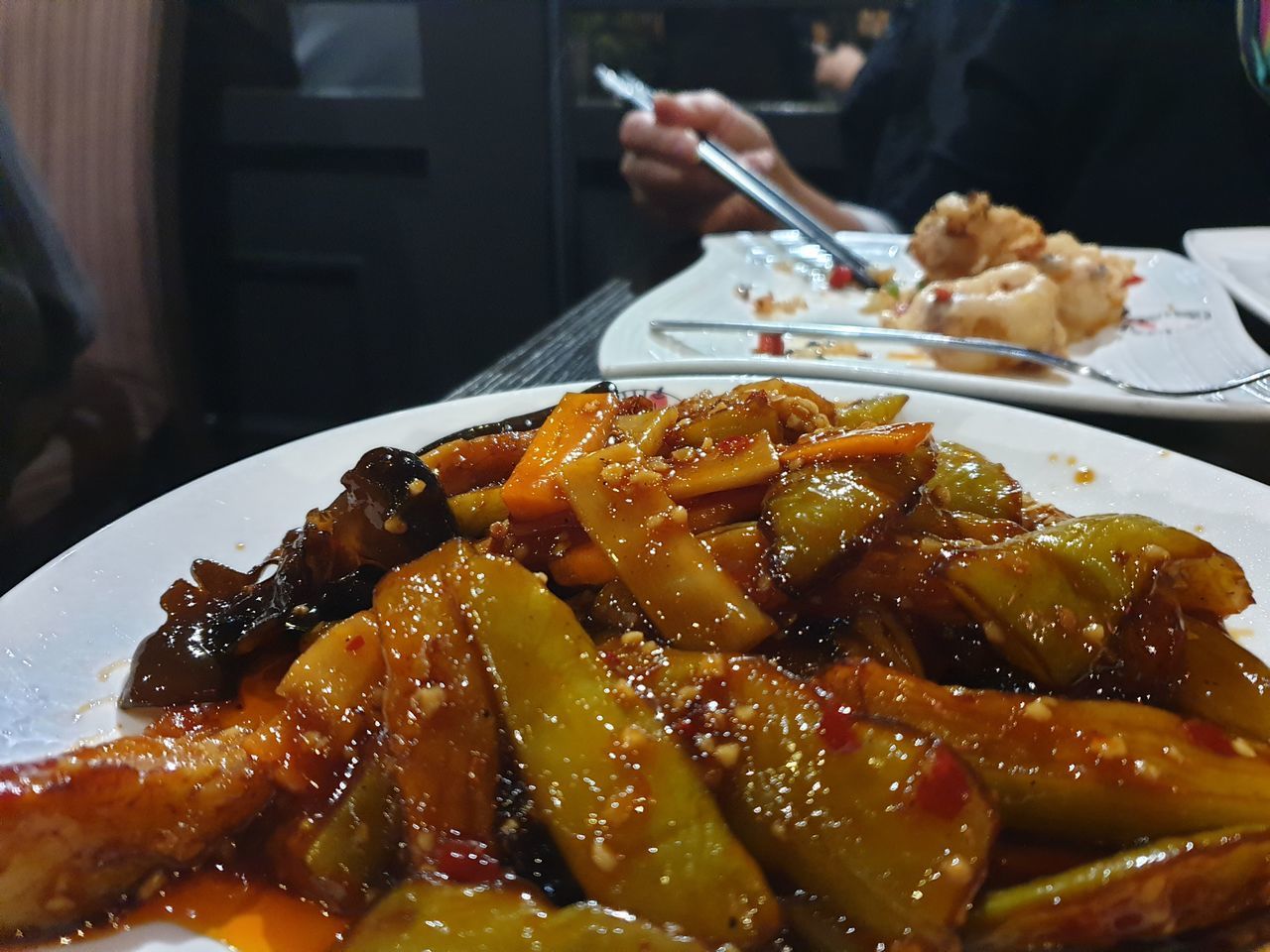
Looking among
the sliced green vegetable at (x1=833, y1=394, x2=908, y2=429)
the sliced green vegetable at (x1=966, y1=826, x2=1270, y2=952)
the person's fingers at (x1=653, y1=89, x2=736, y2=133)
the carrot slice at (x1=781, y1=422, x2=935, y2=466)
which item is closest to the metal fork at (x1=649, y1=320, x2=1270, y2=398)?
the sliced green vegetable at (x1=833, y1=394, x2=908, y2=429)

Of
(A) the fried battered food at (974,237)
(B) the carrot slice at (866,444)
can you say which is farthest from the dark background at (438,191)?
(B) the carrot slice at (866,444)

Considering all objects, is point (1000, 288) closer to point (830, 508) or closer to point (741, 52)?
point (830, 508)

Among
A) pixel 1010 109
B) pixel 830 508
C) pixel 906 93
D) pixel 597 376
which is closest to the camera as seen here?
pixel 830 508

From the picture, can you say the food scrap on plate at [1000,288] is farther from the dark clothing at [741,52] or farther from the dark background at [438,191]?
the dark clothing at [741,52]

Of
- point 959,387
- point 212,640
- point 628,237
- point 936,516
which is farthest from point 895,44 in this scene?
point 212,640

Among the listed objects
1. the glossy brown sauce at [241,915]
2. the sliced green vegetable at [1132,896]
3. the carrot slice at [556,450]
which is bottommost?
the glossy brown sauce at [241,915]

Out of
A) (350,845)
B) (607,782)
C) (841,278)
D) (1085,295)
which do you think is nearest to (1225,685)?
(607,782)
